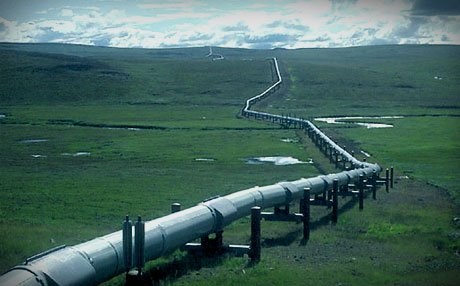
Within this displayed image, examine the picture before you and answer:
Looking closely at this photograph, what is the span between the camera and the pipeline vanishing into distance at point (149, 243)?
32.2 ft

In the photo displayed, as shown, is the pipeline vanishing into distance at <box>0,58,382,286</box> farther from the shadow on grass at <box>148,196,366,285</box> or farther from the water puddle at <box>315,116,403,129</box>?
the water puddle at <box>315,116,403,129</box>

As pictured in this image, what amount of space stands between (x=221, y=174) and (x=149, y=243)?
65.7 ft

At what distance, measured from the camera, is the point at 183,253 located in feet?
50.8

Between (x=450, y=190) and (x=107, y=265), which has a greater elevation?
(x=107, y=265)

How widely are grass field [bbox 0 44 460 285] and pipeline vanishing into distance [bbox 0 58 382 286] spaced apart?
0.78m

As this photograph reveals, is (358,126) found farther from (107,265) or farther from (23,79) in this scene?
(23,79)

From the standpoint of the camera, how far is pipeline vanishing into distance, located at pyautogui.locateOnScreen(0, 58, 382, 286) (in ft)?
32.2

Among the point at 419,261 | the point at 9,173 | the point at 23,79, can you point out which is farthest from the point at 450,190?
the point at 23,79

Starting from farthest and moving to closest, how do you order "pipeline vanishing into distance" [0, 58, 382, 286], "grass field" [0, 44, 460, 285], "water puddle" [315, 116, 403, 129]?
1. "water puddle" [315, 116, 403, 129]
2. "grass field" [0, 44, 460, 285]
3. "pipeline vanishing into distance" [0, 58, 382, 286]

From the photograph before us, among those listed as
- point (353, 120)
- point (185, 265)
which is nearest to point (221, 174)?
point (185, 265)

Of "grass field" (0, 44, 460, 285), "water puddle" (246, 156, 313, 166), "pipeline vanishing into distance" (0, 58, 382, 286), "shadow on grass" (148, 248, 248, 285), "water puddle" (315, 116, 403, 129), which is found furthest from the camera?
"water puddle" (315, 116, 403, 129)

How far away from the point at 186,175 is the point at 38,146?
16380mm

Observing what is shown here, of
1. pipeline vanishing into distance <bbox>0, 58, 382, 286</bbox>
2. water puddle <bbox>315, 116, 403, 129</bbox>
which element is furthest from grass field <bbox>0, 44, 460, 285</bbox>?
water puddle <bbox>315, 116, 403, 129</bbox>

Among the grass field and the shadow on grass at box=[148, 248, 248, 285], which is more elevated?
the shadow on grass at box=[148, 248, 248, 285]
